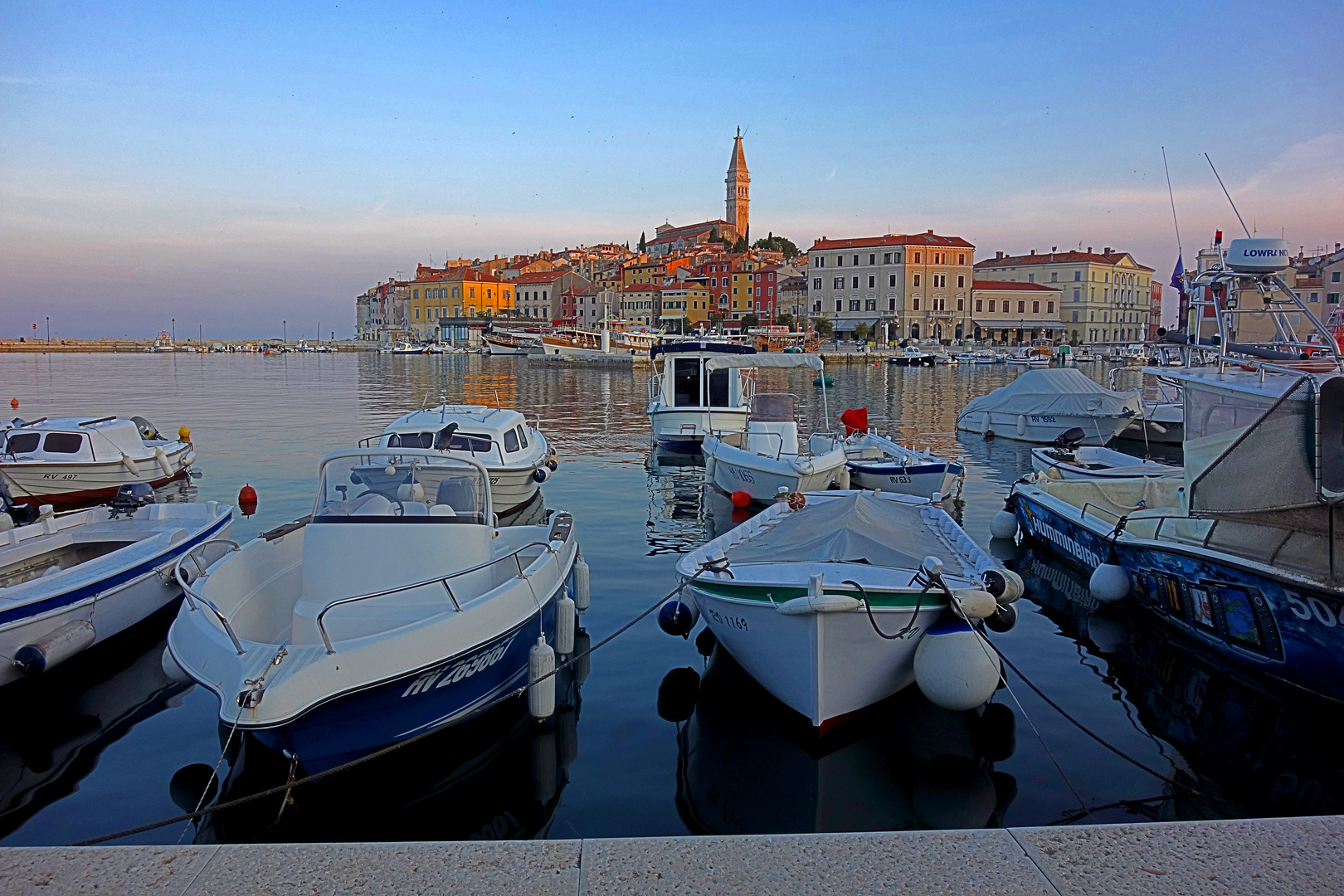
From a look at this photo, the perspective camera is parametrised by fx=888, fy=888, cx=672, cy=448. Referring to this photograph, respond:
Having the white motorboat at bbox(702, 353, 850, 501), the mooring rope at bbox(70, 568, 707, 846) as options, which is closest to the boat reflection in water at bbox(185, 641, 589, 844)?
the mooring rope at bbox(70, 568, 707, 846)

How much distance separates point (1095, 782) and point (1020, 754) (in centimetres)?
59

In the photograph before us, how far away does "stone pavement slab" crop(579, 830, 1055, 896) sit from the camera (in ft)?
10.8

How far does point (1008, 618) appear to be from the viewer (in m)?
7.64

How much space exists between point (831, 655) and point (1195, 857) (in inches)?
138

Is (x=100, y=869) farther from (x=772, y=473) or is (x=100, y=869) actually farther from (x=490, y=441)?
(x=772, y=473)

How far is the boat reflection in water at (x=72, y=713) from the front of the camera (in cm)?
679

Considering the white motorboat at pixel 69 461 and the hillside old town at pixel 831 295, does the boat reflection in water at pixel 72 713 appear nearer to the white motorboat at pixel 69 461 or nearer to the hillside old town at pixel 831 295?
the white motorboat at pixel 69 461

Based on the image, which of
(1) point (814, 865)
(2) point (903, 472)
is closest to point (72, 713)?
(1) point (814, 865)

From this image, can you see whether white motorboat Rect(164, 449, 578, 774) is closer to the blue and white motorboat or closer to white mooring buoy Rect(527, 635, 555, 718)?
white mooring buoy Rect(527, 635, 555, 718)

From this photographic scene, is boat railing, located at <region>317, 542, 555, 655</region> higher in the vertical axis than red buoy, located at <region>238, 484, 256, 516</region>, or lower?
higher

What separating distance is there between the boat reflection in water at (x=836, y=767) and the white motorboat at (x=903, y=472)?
349 inches

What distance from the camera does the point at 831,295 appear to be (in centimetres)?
11594

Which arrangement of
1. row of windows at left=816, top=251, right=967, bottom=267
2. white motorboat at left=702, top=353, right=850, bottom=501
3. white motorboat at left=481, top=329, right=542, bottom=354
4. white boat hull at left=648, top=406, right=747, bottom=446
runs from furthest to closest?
row of windows at left=816, top=251, right=967, bottom=267, white motorboat at left=481, top=329, right=542, bottom=354, white boat hull at left=648, top=406, right=747, bottom=446, white motorboat at left=702, top=353, right=850, bottom=501

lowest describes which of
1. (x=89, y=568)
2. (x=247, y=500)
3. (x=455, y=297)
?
(x=247, y=500)
